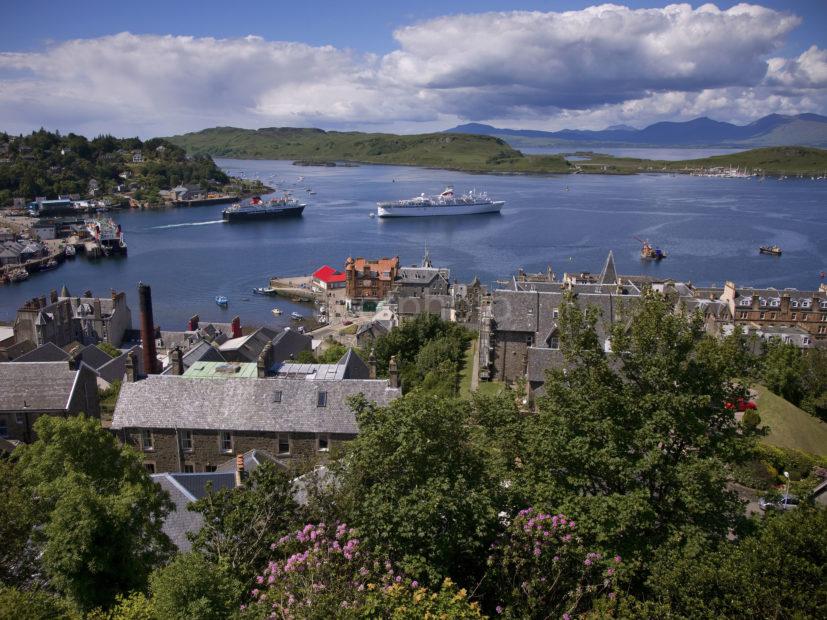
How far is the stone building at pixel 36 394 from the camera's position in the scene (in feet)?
101

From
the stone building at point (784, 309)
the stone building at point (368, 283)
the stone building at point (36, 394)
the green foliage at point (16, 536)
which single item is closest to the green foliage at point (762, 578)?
the green foliage at point (16, 536)

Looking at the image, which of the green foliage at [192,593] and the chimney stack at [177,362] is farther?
the chimney stack at [177,362]

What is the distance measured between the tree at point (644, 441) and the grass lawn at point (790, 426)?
941 inches

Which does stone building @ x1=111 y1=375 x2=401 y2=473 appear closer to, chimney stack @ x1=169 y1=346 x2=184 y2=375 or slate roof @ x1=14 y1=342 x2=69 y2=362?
chimney stack @ x1=169 y1=346 x2=184 y2=375

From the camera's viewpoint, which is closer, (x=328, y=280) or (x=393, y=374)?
(x=393, y=374)

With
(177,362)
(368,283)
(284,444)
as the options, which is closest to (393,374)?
(284,444)

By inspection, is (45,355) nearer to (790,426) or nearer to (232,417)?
(232,417)

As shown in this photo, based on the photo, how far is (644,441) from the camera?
14.6 meters

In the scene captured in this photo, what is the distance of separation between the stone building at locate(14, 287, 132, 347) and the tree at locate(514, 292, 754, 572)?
4872 centimetres

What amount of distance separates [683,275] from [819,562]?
101233 millimetres

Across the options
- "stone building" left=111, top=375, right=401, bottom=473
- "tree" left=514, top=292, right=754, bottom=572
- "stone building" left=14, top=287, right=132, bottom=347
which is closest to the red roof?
"stone building" left=14, top=287, right=132, bottom=347

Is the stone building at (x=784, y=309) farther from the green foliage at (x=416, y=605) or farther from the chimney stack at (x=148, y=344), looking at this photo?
the green foliage at (x=416, y=605)

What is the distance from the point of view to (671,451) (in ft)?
50.0

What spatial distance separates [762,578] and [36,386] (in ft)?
105
